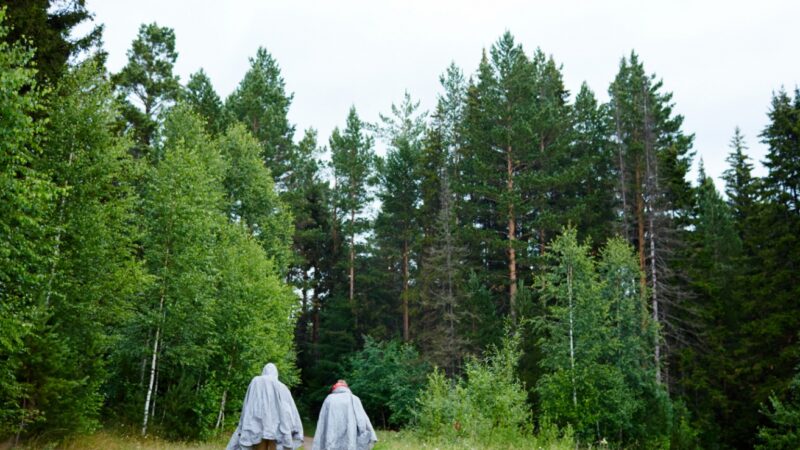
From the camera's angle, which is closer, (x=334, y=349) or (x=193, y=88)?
(x=193, y=88)

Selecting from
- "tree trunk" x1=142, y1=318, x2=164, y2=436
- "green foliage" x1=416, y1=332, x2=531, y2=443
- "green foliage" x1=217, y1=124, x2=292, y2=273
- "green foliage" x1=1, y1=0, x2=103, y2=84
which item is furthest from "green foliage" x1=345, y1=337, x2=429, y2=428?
"green foliage" x1=1, y1=0, x2=103, y2=84

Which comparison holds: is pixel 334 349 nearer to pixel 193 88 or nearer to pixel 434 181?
pixel 434 181

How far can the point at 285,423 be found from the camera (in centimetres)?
997

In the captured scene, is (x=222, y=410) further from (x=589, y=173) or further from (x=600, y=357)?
(x=589, y=173)

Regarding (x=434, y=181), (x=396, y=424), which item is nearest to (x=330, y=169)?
(x=434, y=181)

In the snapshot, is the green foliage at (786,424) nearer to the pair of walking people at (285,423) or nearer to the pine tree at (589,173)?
the pine tree at (589,173)

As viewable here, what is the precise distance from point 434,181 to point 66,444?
30039 mm

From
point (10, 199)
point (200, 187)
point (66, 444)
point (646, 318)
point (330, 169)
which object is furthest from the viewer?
point (330, 169)

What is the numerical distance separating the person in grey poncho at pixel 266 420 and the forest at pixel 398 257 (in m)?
4.30

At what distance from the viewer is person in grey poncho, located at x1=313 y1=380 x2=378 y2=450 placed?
9750 mm

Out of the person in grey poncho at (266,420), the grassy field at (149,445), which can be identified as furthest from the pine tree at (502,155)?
the person in grey poncho at (266,420)

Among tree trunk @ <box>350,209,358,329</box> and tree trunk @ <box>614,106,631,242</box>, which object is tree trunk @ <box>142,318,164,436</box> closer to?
tree trunk @ <box>350,209,358,329</box>

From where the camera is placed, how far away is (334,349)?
142 ft

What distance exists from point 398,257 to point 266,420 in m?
32.1
